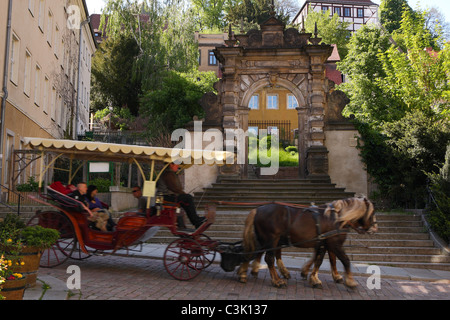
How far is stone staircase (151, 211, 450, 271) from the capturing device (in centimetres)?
1169

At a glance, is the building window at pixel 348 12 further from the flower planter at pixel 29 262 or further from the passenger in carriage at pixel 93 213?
the flower planter at pixel 29 262

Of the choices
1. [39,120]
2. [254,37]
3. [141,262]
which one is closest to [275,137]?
[254,37]

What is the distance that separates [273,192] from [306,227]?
9124 millimetres

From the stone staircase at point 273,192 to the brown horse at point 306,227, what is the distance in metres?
7.94

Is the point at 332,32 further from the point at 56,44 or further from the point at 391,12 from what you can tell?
the point at 56,44

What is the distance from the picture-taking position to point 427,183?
15.1m

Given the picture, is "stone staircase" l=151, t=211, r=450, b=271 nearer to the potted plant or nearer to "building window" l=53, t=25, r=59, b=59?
the potted plant

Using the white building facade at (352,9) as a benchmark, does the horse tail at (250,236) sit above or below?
below

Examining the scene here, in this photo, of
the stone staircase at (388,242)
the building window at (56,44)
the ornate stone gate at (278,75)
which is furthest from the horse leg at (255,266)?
the building window at (56,44)

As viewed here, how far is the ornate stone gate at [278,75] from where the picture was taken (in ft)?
62.6

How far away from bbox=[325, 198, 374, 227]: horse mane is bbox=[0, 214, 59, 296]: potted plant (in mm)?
4918

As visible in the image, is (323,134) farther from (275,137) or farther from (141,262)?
(275,137)

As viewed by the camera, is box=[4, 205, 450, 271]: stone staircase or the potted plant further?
box=[4, 205, 450, 271]: stone staircase

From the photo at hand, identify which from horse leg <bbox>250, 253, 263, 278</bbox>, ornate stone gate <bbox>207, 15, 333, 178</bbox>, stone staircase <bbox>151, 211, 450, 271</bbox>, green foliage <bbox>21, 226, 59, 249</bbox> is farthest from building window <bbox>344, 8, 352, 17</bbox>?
green foliage <bbox>21, 226, 59, 249</bbox>
